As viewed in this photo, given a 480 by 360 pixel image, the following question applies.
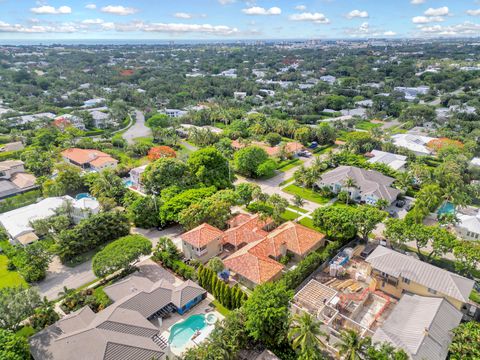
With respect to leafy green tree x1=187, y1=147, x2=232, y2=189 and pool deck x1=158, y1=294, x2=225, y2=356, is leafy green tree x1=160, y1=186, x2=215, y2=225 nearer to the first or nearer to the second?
leafy green tree x1=187, y1=147, x2=232, y2=189

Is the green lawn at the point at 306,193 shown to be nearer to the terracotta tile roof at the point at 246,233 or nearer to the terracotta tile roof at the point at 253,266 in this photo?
the terracotta tile roof at the point at 246,233

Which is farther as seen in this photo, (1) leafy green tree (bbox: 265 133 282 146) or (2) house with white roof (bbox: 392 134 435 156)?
(1) leafy green tree (bbox: 265 133 282 146)

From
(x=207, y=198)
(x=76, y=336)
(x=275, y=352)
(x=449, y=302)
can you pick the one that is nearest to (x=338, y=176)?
(x=207, y=198)

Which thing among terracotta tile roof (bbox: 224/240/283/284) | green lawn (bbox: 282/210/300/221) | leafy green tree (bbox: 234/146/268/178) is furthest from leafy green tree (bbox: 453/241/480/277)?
leafy green tree (bbox: 234/146/268/178)

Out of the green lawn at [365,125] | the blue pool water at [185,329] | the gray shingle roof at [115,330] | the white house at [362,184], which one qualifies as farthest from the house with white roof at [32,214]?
the green lawn at [365,125]

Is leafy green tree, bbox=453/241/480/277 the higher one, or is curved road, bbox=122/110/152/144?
leafy green tree, bbox=453/241/480/277

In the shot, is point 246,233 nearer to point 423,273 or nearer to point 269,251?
point 269,251
